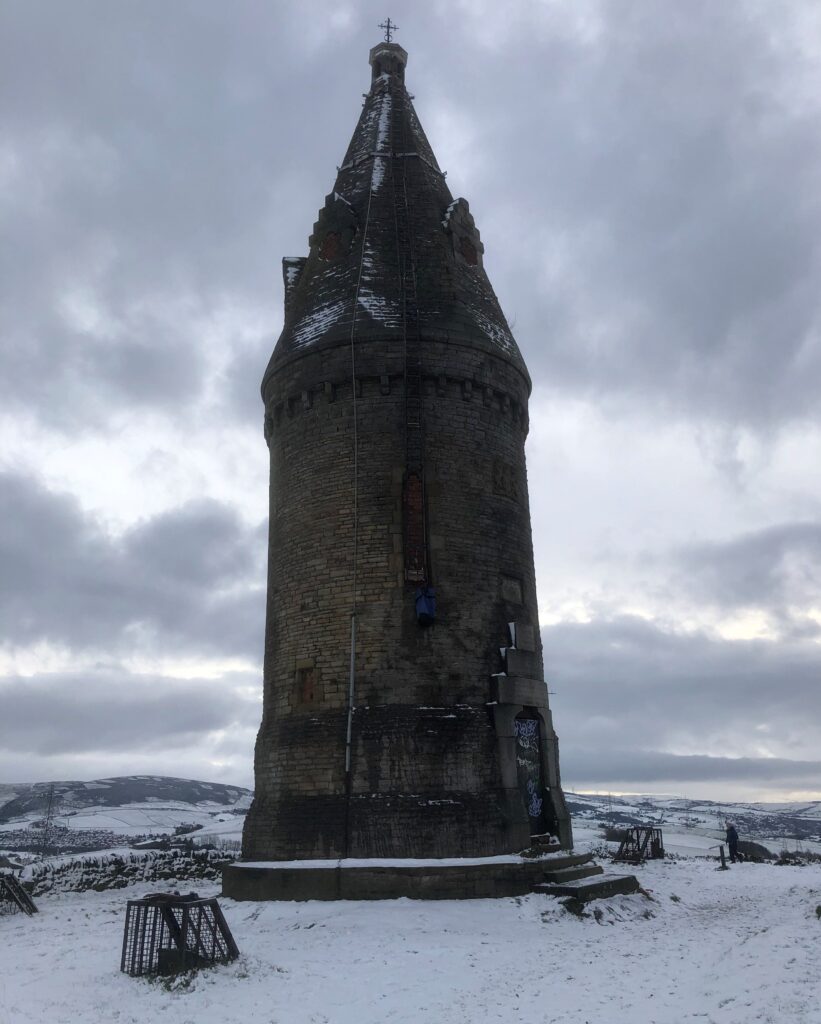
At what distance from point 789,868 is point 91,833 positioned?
60.7 m

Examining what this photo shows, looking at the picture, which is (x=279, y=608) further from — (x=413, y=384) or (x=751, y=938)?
(x=751, y=938)

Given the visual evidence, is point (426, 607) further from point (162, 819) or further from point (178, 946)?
point (162, 819)

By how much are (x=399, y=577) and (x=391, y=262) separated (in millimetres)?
8375

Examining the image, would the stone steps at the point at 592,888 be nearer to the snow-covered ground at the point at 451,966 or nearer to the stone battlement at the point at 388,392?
the snow-covered ground at the point at 451,966

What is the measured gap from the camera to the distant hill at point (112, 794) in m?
107

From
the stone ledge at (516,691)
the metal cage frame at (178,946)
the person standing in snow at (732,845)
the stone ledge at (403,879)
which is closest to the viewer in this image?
the metal cage frame at (178,946)

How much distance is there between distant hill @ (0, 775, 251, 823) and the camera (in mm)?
106562

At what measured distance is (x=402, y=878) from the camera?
49.6ft

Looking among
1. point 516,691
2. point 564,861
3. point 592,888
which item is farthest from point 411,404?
point 592,888

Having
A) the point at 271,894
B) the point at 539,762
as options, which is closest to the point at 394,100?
the point at 539,762

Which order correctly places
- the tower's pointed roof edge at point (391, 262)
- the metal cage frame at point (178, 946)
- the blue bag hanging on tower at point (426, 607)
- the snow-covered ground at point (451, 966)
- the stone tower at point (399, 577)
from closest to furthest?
the snow-covered ground at point (451, 966), the metal cage frame at point (178, 946), the stone tower at point (399, 577), the blue bag hanging on tower at point (426, 607), the tower's pointed roof edge at point (391, 262)

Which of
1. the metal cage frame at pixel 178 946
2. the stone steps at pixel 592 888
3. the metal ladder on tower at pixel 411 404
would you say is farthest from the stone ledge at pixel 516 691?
the metal cage frame at pixel 178 946

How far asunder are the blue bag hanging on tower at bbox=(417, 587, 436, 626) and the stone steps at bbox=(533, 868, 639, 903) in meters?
5.37

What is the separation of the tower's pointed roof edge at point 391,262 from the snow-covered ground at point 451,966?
12.1m
